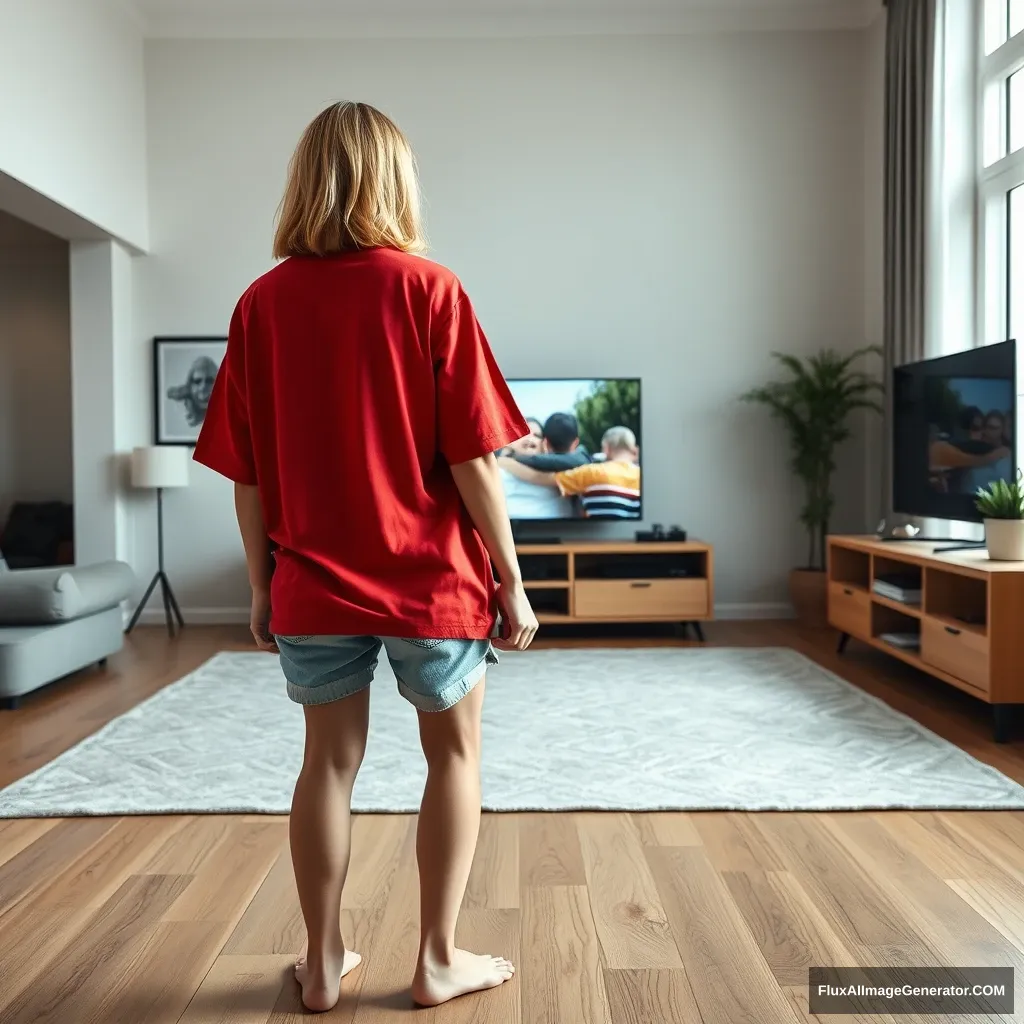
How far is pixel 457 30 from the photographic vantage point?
572cm

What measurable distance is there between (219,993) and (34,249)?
6.97 m

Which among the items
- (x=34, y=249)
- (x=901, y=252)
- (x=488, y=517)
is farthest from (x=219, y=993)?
(x=34, y=249)

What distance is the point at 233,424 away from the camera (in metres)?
1.50

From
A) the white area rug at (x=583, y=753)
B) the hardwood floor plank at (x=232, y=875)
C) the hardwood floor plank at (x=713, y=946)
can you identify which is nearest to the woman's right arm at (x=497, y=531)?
the hardwood floor plank at (x=713, y=946)

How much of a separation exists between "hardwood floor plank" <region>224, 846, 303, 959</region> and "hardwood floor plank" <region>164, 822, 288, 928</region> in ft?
0.07

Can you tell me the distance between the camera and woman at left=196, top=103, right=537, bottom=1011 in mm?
1377

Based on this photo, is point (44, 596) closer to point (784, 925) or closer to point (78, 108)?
point (78, 108)

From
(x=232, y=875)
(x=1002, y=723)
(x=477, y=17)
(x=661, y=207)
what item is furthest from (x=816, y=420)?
(x=232, y=875)

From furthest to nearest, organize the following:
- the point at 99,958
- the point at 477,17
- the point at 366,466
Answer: the point at 477,17 → the point at 99,958 → the point at 366,466

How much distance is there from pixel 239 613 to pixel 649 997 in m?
4.66

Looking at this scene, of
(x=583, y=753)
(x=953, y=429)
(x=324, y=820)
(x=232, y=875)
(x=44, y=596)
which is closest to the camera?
(x=324, y=820)

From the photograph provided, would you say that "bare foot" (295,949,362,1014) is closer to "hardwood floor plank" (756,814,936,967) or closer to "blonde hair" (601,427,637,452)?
"hardwood floor plank" (756,814,936,967)

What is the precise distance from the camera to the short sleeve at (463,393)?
1389 mm

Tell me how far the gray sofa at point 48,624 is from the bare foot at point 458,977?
2.60m
